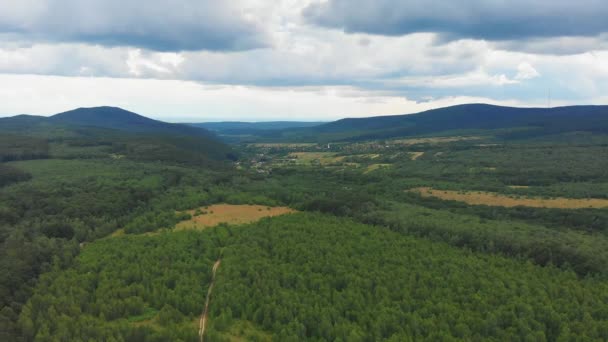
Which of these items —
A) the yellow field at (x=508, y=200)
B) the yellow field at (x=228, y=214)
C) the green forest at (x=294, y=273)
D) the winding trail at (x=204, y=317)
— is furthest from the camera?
the yellow field at (x=508, y=200)

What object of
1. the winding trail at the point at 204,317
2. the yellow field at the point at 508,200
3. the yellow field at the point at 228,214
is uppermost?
the yellow field at the point at 228,214

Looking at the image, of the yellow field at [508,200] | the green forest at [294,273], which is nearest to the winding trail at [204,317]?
the green forest at [294,273]

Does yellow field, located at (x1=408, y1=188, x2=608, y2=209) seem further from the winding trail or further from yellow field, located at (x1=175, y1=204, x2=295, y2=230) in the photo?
the winding trail

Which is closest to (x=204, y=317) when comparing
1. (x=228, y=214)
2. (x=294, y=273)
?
(x=294, y=273)

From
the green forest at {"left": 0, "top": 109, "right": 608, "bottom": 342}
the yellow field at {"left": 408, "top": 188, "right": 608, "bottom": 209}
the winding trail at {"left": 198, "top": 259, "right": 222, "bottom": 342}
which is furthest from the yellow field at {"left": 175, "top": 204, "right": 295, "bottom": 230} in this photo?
the yellow field at {"left": 408, "top": 188, "right": 608, "bottom": 209}

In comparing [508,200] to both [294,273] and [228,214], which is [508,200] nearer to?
[228,214]

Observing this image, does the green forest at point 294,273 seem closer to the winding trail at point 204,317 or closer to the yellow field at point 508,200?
the winding trail at point 204,317
